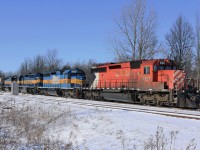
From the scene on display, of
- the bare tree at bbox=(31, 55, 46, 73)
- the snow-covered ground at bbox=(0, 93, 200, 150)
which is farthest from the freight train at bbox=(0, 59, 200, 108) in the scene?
the bare tree at bbox=(31, 55, 46, 73)

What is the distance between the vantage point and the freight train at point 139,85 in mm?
21797

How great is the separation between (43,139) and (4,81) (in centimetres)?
6632

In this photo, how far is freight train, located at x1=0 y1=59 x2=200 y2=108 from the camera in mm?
21797

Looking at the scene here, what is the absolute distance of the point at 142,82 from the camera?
25.1 meters

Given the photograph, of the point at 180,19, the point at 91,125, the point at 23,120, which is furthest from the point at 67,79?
the point at 91,125

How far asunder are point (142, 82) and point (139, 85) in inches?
19.5

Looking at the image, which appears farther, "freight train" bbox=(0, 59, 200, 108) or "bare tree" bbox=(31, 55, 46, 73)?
"bare tree" bbox=(31, 55, 46, 73)

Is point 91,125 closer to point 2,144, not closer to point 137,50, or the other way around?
point 2,144

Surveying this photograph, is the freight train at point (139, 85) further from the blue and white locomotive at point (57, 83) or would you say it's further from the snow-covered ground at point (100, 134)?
the snow-covered ground at point (100, 134)

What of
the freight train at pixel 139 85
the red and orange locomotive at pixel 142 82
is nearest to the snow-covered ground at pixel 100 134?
the freight train at pixel 139 85

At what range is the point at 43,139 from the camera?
1088 centimetres

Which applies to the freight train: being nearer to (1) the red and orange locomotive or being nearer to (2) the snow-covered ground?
(1) the red and orange locomotive

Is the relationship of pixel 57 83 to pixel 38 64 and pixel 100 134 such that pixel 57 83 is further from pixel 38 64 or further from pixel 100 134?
pixel 38 64

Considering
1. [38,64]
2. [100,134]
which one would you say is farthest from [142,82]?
[38,64]
